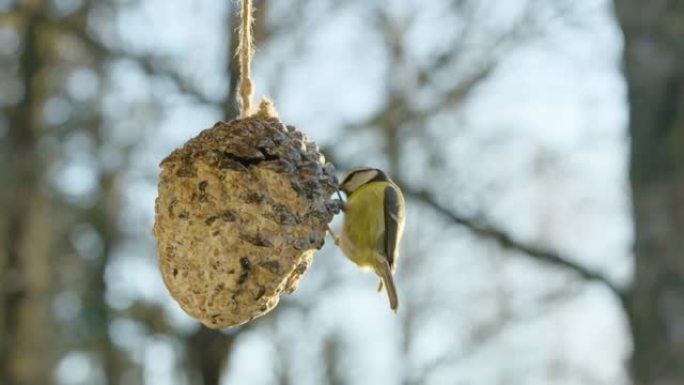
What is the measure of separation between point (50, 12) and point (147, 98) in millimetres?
1046

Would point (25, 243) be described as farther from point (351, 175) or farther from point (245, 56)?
point (245, 56)

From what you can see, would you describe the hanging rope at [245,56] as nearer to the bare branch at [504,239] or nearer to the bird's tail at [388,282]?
the bird's tail at [388,282]

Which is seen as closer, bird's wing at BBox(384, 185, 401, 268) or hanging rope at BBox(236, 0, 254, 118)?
hanging rope at BBox(236, 0, 254, 118)

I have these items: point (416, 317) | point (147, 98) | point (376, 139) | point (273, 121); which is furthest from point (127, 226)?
point (273, 121)

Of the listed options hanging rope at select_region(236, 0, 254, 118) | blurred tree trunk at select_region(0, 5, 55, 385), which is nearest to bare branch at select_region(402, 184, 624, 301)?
hanging rope at select_region(236, 0, 254, 118)

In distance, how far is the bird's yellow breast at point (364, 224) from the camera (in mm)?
2965

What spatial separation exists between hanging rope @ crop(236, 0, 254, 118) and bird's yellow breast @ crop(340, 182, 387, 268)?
50 centimetres

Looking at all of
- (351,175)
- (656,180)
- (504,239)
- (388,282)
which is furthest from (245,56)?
(504,239)

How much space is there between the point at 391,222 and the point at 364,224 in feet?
0.37

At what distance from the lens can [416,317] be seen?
9422 mm

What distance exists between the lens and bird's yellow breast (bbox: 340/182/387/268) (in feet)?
9.73

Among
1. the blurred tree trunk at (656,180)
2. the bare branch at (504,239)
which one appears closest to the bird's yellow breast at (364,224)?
the blurred tree trunk at (656,180)

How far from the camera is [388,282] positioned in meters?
3.00

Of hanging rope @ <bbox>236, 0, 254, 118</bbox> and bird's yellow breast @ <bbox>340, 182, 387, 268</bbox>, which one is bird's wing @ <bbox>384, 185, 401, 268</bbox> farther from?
hanging rope @ <bbox>236, 0, 254, 118</bbox>
